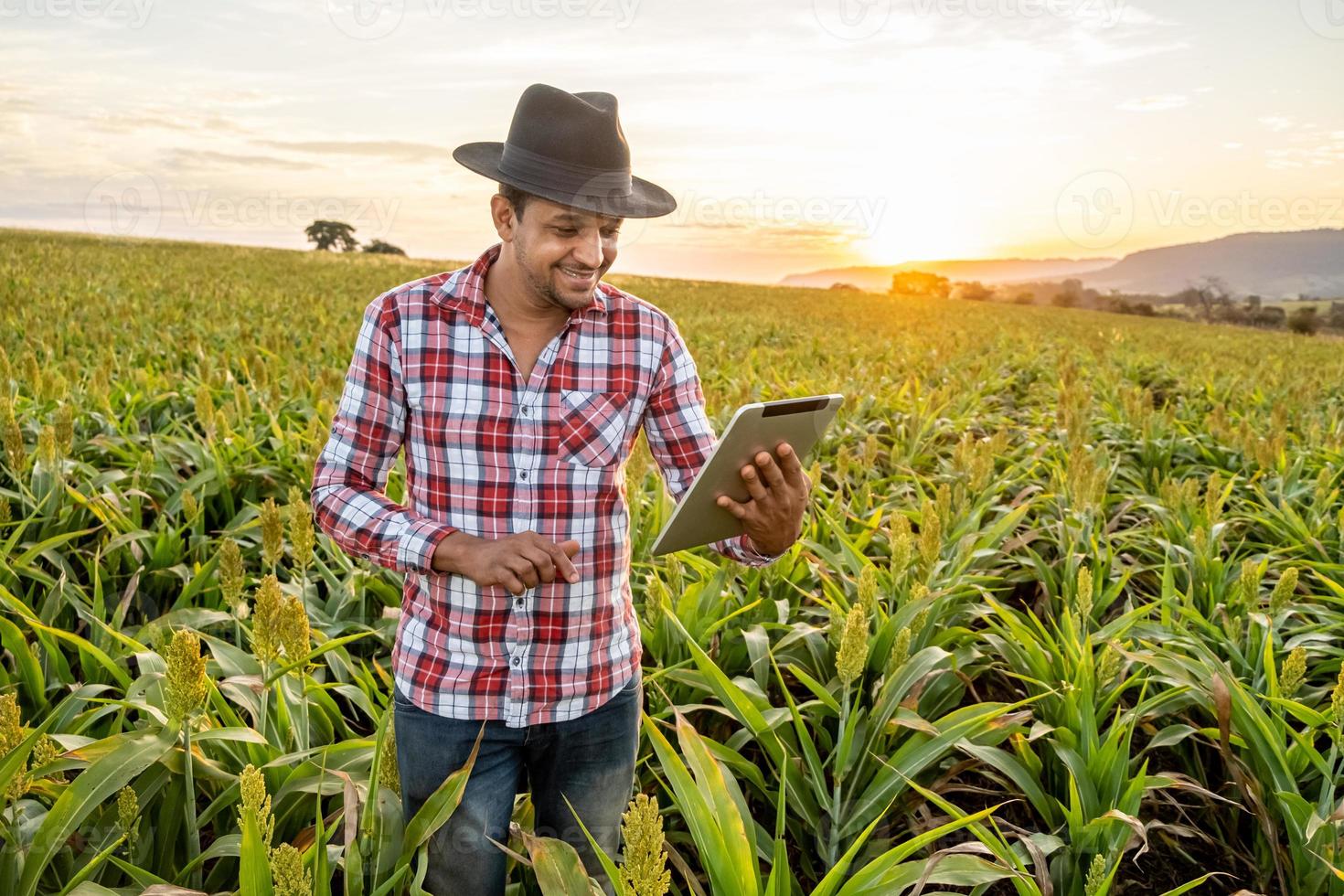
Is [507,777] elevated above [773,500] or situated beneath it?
situated beneath

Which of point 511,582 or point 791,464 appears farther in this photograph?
point 791,464

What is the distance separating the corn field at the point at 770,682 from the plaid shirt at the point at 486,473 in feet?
0.59

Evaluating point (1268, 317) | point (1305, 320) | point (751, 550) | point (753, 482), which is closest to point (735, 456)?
point (753, 482)

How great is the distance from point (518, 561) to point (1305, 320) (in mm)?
49877

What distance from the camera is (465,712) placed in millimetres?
1725

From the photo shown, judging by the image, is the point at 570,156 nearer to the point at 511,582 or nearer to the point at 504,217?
the point at 504,217

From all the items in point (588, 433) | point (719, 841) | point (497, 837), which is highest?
point (588, 433)

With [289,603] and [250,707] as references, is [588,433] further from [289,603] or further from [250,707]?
[250,707]

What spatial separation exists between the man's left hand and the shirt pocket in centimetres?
27

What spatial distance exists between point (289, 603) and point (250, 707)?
0.69 metres

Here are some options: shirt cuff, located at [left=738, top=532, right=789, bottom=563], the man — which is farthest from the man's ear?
shirt cuff, located at [left=738, top=532, right=789, bottom=563]

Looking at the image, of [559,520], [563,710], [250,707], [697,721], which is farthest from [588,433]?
[697,721]

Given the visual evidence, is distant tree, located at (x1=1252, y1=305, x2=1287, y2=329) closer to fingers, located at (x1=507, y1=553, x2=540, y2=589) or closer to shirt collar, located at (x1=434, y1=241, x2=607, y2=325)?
shirt collar, located at (x1=434, y1=241, x2=607, y2=325)

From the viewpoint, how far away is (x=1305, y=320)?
41531 millimetres
